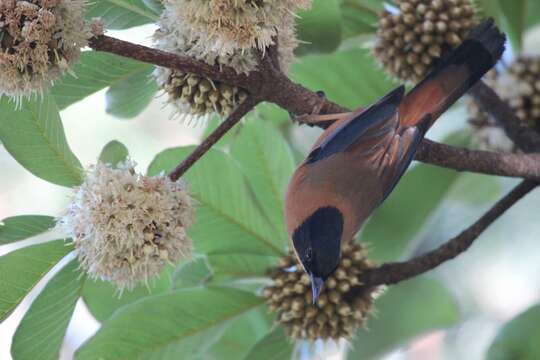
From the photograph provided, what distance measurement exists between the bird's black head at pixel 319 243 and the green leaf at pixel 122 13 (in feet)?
2.55

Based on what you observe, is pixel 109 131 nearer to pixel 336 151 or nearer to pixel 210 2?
pixel 336 151

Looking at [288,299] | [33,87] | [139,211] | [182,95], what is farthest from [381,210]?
[33,87]

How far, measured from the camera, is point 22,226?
6.66 ft

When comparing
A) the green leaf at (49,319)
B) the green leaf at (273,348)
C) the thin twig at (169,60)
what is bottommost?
the green leaf at (49,319)

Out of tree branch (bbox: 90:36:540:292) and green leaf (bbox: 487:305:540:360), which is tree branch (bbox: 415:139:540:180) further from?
green leaf (bbox: 487:305:540:360)

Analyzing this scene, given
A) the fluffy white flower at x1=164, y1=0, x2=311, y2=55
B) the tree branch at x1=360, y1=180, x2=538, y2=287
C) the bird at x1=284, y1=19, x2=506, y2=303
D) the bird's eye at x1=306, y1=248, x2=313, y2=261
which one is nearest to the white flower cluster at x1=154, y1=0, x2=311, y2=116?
the fluffy white flower at x1=164, y1=0, x2=311, y2=55

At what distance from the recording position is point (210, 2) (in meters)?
1.70

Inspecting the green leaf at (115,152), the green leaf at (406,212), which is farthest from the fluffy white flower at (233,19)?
the green leaf at (406,212)

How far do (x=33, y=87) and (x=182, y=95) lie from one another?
1.48ft

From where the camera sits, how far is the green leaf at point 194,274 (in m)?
2.62

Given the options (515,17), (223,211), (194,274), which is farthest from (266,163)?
(515,17)

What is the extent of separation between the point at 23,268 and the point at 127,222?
34cm

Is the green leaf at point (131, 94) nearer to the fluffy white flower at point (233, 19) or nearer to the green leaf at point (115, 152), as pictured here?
the green leaf at point (115, 152)

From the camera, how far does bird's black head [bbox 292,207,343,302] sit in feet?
7.75
